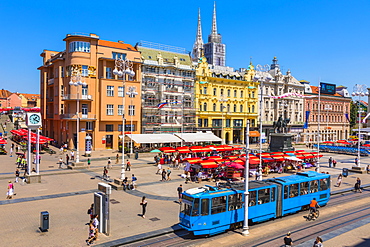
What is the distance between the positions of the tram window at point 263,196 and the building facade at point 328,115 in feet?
238

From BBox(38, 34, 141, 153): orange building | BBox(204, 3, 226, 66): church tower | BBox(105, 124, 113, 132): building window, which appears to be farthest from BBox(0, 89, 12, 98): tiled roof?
BBox(105, 124, 113, 132): building window

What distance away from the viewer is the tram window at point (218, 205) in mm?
17370

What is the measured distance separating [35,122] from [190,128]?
4085 centimetres

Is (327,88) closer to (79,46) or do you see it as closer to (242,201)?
(79,46)

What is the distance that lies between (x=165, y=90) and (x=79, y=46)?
1878 centimetres

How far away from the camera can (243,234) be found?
17.9m

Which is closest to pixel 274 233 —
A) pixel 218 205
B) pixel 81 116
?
pixel 218 205

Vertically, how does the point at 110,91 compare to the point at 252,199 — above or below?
above

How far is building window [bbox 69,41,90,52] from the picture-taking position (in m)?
54.9

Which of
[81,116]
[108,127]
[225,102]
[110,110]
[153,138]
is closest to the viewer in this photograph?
[153,138]

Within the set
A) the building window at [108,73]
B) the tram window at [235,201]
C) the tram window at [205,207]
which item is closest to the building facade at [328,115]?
the building window at [108,73]

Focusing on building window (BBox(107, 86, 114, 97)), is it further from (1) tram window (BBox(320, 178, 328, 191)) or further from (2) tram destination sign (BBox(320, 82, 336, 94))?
(2) tram destination sign (BBox(320, 82, 336, 94))

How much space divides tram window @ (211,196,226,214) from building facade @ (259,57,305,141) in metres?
64.3

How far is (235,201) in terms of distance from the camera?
1842 centimetres
